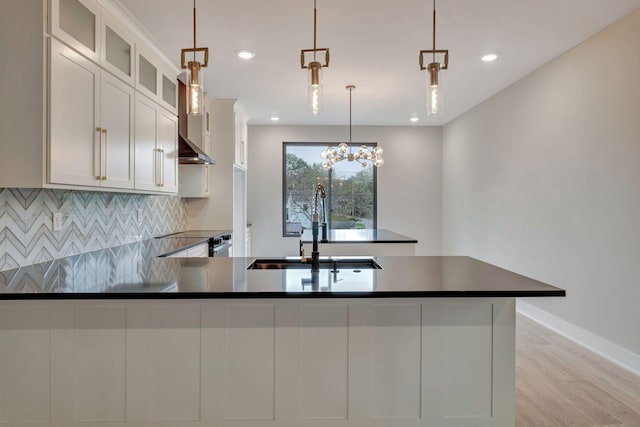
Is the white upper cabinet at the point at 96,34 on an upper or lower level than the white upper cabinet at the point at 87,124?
upper

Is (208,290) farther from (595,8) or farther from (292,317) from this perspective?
(595,8)

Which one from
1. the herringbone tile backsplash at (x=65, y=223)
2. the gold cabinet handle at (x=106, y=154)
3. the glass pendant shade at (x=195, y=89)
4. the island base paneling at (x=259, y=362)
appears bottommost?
the island base paneling at (x=259, y=362)

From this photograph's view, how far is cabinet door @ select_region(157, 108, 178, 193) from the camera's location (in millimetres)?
3428

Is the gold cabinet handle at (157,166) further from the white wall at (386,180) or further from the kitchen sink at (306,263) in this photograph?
the white wall at (386,180)

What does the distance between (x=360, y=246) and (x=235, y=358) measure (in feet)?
7.97

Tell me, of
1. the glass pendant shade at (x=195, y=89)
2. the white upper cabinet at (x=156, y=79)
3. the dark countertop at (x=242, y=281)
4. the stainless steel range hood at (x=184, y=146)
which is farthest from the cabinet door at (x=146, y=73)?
the dark countertop at (x=242, y=281)

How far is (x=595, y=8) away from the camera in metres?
2.81

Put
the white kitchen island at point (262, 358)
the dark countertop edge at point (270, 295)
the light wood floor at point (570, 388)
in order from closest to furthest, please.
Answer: the dark countertop edge at point (270, 295) → the white kitchen island at point (262, 358) → the light wood floor at point (570, 388)

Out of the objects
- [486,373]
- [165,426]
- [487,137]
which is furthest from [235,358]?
[487,137]

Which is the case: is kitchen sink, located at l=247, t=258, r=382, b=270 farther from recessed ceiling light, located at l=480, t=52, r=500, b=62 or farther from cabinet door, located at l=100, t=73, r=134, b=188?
recessed ceiling light, located at l=480, t=52, r=500, b=62

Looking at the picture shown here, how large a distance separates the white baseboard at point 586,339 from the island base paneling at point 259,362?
183cm

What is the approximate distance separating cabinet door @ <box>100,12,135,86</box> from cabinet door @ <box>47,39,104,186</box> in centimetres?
19

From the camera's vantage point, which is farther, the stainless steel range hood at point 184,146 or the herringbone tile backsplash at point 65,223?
the stainless steel range hood at point 184,146

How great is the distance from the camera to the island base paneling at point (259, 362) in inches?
66.0
